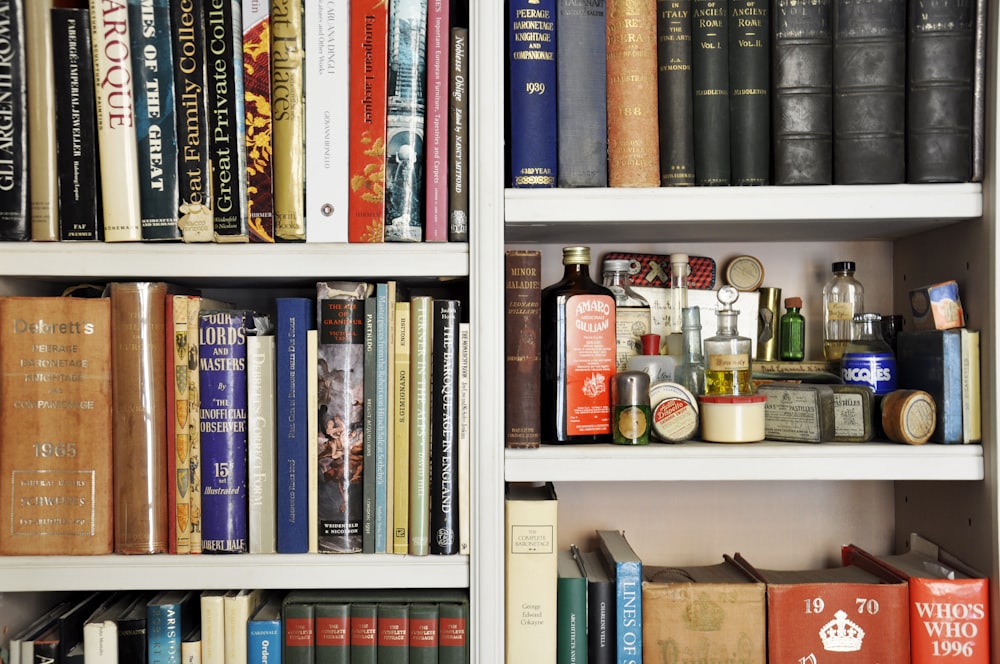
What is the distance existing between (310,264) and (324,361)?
0.40 feet

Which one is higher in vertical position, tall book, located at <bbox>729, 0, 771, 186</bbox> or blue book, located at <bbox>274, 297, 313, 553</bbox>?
tall book, located at <bbox>729, 0, 771, 186</bbox>

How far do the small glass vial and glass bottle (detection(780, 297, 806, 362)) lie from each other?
31 cm

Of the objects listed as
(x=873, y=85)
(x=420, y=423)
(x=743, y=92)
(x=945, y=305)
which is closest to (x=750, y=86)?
Result: (x=743, y=92)

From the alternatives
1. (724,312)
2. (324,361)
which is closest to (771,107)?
(724,312)

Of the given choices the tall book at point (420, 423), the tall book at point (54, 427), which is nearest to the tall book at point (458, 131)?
the tall book at point (420, 423)

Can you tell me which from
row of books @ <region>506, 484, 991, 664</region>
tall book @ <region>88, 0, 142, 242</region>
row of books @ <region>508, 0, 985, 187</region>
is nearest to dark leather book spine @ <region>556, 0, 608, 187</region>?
row of books @ <region>508, 0, 985, 187</region>

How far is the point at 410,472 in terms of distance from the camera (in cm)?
94

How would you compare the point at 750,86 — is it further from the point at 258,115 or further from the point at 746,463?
the point at 258,115

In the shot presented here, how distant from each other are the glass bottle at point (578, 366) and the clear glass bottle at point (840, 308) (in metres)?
0.38

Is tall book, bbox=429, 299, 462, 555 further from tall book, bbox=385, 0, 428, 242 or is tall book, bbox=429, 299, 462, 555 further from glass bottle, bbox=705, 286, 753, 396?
glass bottle, bbox=705, 286, 753, 396

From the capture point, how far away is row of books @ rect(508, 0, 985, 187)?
93 centimetres

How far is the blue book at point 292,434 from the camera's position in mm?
928

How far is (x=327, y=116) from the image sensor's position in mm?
924

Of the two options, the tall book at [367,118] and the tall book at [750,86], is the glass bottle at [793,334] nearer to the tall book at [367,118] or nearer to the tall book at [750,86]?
the tall book at [750,86]
